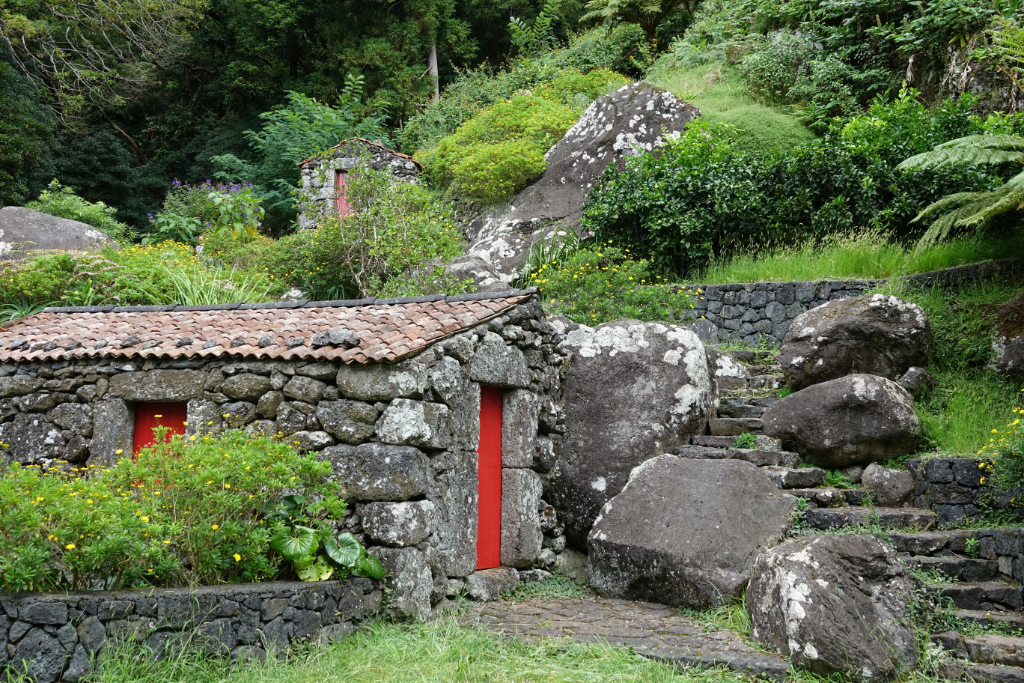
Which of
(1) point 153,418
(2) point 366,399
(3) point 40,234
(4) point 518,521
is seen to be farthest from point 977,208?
(3) point 40,234

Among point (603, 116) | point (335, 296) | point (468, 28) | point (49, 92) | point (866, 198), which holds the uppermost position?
point (468, 28)

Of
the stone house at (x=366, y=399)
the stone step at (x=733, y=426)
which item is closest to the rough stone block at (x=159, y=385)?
the stone house at (x=366, y=399)

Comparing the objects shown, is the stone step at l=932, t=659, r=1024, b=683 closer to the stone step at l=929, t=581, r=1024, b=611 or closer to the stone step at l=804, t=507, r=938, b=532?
the stone step at l=929, t=581, r=1024, b=611

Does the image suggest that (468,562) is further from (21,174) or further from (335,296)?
(21,174)

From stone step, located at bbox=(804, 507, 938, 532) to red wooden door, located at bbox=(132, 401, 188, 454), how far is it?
5.76 meters

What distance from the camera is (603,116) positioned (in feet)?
49.0

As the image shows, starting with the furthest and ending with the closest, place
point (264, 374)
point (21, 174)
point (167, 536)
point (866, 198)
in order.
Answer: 1. point (21, 174)
2. point (866, 198)
3. point (264, 374)
4. point (167, 536)

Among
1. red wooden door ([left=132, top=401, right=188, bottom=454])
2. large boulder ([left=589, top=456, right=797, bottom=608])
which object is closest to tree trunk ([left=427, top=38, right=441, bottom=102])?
red wooden door ([left=132, top=401, right=188, bottom=454])

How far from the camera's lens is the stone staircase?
5312 mm

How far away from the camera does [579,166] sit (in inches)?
581

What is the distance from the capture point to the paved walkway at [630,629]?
5367 millimetres

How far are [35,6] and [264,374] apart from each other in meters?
14.2

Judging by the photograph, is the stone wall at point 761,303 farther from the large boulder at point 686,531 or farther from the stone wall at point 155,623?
the stone wall at point 155,623

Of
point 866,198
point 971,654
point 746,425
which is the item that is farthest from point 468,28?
point 971,654
